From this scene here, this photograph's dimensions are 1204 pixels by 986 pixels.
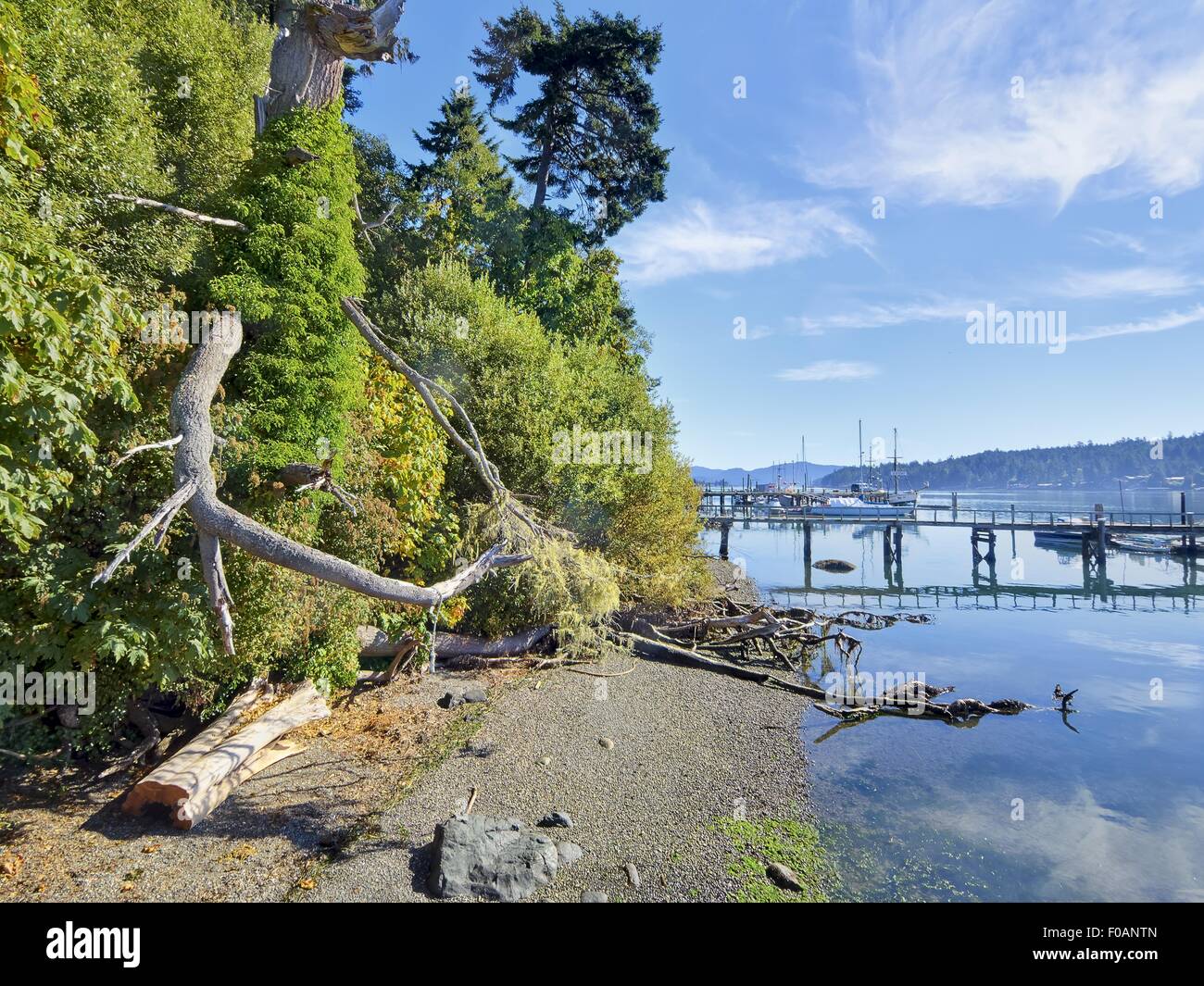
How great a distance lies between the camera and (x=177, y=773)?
25.2ft

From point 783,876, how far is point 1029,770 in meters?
8.99

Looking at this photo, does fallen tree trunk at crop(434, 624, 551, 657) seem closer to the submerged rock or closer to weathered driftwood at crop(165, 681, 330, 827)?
weathered driftwood at crop(165, 681, 330, 827)

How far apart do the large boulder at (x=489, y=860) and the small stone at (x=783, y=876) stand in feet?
9.78

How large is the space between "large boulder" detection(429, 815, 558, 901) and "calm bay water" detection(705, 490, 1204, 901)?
4238 millimetres

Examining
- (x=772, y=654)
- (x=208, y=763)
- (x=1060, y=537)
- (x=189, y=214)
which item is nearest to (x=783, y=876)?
(x=208, y=763)

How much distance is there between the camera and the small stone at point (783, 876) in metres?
7.68

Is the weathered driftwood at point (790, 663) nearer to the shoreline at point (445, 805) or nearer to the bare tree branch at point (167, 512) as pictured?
the shoreline at point (445, 805)

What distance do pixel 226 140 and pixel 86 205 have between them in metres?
7.84

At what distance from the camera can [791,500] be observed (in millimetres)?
79375

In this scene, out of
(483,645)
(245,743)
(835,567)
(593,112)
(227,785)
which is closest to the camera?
(227,785)

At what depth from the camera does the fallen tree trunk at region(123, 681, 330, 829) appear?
739 centimetres

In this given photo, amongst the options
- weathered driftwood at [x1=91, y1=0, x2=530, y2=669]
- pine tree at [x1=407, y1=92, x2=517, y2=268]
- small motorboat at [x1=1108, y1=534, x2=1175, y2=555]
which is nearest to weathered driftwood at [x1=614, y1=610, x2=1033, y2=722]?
weathered driftwood at [x1=91, y1=0, x2=530, y2=669]

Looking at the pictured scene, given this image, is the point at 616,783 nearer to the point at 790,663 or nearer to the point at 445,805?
the point at 445,805
